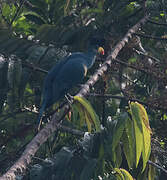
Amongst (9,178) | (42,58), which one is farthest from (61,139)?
(9,178)

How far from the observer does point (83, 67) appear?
12.4 feet

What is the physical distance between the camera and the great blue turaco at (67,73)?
11.1 feet

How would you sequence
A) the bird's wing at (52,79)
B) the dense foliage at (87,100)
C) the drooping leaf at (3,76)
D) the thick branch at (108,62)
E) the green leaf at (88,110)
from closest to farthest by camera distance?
1. the green leaf at (88,110)
2. the dense foliage at (87,100)
3. the thick branch at (108,62)
4. the drooping leaf at (3,76)
5. the bird's wing at (52,79)

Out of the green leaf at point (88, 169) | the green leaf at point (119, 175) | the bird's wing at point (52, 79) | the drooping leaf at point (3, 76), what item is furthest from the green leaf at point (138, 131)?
the drooping leaf at point (3, 76)

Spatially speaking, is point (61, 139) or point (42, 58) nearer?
point (42, 58)

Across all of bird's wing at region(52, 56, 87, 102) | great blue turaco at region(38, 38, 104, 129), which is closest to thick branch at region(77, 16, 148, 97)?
great blue turaco at region(38, 38, 104, 129)

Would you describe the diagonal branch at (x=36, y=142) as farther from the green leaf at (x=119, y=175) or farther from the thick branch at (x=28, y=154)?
the green leaf at (x=119, y=175)

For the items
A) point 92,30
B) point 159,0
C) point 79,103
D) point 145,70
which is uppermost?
point 159,0

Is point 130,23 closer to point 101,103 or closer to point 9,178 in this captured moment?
point 101,103

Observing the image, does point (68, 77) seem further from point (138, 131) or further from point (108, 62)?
point (138, 131)

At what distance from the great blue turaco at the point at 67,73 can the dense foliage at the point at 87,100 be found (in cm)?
10

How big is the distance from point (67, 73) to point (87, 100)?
1.30 metres

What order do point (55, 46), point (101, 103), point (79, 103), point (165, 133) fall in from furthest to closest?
point (101, 103)
point (55, 46)
point (165, 133)
point (79, 103)

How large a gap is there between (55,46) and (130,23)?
97 centimetres
